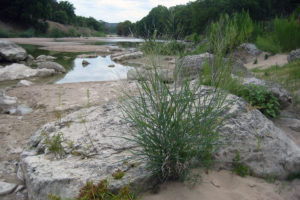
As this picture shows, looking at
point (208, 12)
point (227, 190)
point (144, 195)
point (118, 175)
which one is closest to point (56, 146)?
point (118, 175)

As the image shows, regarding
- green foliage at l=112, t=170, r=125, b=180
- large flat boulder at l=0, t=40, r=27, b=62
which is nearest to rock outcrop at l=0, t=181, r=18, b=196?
green foliage at l=112, t=170, r=125, b=180

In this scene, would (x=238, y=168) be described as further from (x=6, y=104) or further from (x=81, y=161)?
(x=6, y=104)

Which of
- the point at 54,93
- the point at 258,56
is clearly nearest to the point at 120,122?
the point at 54,93

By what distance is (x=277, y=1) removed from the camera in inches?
1291

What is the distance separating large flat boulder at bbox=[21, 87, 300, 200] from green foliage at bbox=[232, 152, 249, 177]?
5cm

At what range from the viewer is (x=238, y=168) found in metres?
2.25

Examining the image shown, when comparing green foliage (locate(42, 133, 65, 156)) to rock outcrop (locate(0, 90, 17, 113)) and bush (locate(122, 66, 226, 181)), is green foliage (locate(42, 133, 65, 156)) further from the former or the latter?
rock outcrop (locate(0, 90, 17, 113))

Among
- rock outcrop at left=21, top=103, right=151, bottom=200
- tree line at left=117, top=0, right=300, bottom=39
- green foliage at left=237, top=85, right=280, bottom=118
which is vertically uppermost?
tree line at left=117, top=0, right=300, bottom=39

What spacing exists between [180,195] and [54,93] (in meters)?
5.36

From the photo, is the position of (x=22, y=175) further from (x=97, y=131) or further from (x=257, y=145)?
(x=257, y=145)

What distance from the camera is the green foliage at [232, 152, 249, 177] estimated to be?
7.25 feet

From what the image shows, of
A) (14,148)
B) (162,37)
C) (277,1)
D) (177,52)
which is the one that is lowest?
(14,148)

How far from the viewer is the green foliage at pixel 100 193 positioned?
1690mm

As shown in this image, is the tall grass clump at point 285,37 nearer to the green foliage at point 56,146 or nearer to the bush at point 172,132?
the bush at point 172,132
